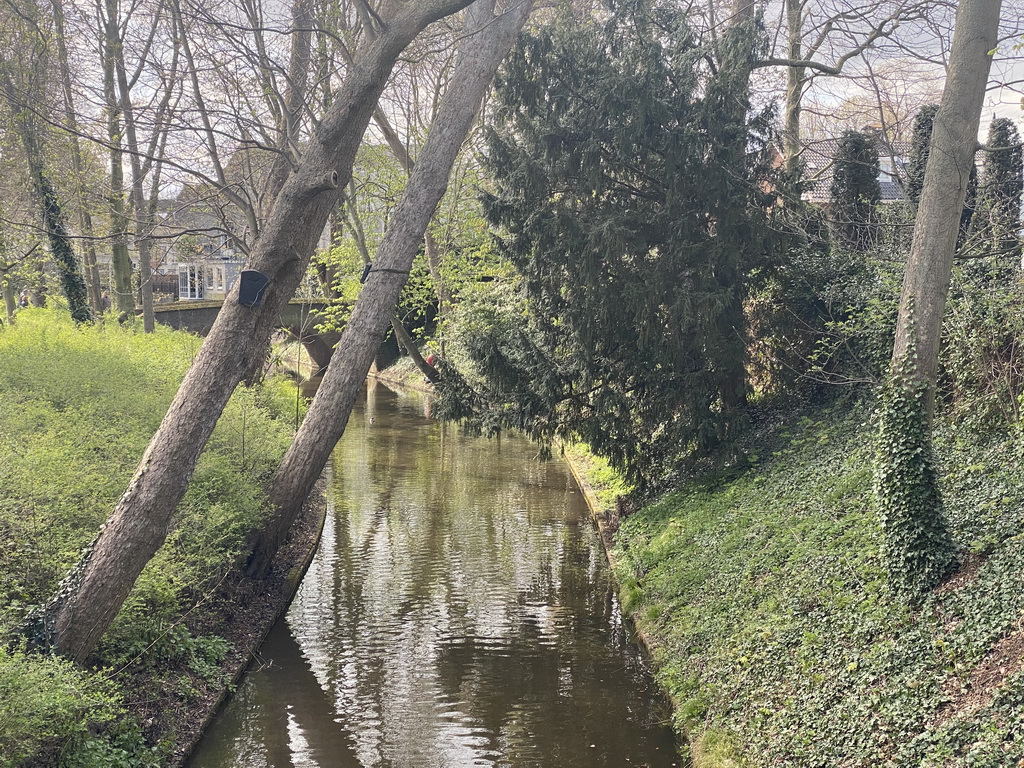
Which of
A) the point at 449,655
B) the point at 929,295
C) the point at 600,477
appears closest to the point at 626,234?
the point at 929,295

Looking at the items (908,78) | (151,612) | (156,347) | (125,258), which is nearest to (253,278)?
(151,612)

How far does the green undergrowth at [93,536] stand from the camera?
18.5 feet

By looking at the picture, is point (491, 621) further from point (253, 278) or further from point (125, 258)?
point (125, 258)

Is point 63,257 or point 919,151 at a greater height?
point 919,151

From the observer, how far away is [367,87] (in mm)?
8477

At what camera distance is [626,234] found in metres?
12.0

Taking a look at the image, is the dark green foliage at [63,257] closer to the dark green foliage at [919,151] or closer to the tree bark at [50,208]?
the tree bark at [50,208]

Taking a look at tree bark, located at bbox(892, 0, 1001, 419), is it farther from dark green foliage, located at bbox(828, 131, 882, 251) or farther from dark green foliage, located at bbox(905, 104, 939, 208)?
dark green foliage, located at bbox(828, 131, 882, 251)

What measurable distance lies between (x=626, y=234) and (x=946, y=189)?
4.88 meters

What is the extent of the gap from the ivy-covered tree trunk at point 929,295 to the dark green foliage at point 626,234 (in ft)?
13.0

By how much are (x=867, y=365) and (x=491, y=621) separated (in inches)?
237

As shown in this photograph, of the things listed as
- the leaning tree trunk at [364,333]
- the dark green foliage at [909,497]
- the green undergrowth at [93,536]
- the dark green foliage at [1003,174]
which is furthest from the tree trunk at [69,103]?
the dark green foliage at [1003,174]

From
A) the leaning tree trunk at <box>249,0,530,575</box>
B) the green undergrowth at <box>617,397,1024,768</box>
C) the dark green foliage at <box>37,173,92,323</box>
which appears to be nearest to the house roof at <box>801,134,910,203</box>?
the green undergrowth at <box>617,397,1024,768</box>

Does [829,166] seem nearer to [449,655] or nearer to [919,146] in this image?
[919,146]
